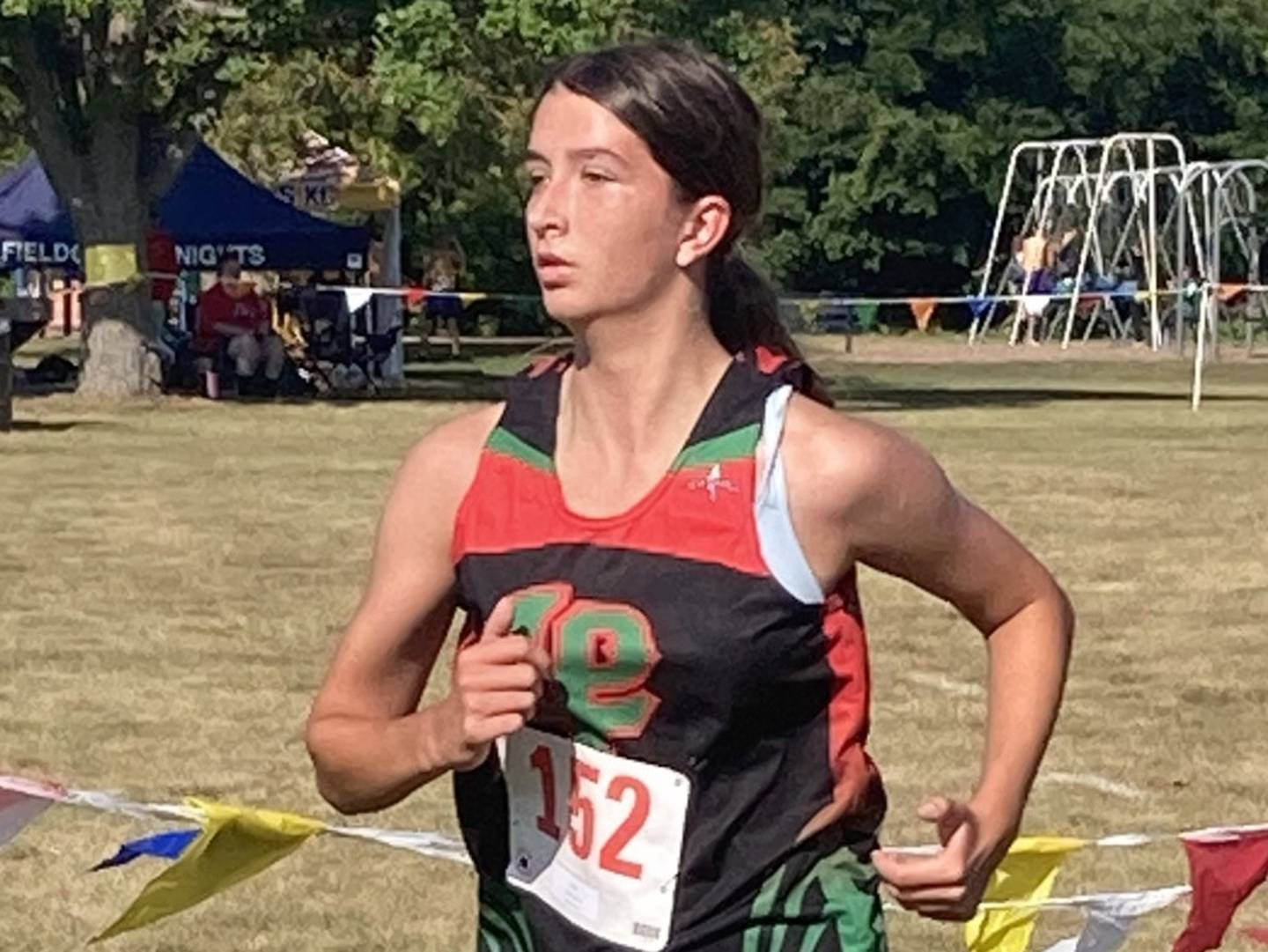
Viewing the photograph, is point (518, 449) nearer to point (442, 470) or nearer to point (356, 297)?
point (442, 470)

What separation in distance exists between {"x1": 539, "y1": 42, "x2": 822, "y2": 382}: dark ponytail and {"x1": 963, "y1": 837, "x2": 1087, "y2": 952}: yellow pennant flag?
2.30 meters

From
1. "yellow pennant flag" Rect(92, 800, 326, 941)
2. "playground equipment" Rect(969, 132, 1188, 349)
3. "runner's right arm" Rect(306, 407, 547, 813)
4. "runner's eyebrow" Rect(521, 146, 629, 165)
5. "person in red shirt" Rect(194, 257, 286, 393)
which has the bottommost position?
"playground equipment" Rect(969, 132, 1188, 349)

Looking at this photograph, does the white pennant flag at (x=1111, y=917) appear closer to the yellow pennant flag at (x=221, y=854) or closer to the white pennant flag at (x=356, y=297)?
the yellow pennant flag at (x=221, y=854)

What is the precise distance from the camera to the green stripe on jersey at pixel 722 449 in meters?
3.21

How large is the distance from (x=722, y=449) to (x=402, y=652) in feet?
1.47

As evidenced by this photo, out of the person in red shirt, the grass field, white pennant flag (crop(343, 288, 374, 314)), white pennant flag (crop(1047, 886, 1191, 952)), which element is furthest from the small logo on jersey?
the person in red shirt

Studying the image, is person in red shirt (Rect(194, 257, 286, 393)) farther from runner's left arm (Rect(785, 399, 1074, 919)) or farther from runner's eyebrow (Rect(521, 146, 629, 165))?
runner's eyebrow (Rect(521, 146, 629, 165))

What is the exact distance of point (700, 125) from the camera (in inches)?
127

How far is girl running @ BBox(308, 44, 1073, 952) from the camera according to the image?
316 cm

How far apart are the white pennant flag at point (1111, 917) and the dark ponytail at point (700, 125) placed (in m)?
2.44

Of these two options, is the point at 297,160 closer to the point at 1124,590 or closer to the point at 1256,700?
the point at 1124,590

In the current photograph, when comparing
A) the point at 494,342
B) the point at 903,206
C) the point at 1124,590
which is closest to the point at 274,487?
the point at 1124,590

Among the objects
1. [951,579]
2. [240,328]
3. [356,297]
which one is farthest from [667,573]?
[240,328]

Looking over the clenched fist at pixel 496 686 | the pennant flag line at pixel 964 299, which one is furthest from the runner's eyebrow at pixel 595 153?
the pennant flag line at pixel 964 299
